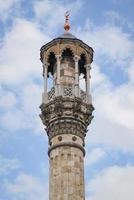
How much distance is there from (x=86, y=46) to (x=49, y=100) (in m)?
3.31

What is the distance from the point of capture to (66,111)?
2273 centimetres

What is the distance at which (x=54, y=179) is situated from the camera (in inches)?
842

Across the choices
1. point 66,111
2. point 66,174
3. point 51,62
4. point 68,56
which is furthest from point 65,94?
point 66,174

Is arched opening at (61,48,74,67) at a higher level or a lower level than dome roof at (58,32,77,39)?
lower

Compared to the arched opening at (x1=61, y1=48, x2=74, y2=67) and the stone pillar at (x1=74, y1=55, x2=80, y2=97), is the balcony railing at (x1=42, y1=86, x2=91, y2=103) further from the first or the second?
the arched opening at (x1=61, y1=48, x2=74, y2=67)

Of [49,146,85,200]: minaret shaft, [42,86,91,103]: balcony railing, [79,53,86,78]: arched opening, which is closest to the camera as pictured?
[49,146,85,200]: minaret shaft

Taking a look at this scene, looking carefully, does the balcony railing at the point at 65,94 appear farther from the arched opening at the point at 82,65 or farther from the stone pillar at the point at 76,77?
the arched opening at the point at 82,65

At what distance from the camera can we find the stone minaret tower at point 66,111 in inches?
838

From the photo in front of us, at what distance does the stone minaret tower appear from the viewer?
21297 mm

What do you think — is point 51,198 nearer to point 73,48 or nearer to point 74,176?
point 74,176

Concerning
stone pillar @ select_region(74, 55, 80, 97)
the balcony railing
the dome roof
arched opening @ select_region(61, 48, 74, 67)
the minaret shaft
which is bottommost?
the minaret shaft

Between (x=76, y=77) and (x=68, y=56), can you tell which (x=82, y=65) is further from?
(x=76, y=77)

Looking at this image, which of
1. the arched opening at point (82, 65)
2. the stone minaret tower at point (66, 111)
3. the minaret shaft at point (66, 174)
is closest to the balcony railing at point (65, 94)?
the stone minaret tower at point (66, 111)

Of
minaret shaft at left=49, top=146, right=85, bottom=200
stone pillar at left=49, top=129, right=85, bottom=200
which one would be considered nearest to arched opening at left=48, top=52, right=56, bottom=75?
stone pillar at left=49, top=129, right=85, bottom=200
